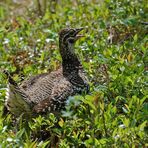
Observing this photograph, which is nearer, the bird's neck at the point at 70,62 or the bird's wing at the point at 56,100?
the bird's wing at the point at 56,100

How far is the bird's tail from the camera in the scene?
22.5ft

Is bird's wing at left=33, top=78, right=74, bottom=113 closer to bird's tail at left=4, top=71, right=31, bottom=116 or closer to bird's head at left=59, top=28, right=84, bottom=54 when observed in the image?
bird's tail at left=4, top=71, right=31, bottom=116

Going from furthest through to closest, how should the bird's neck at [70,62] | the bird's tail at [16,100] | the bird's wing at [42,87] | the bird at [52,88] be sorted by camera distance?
the bird's neck at [70,62] < the bird's wing at [42,87] < the bird at [52,88] < the bird's tail at [16,100]

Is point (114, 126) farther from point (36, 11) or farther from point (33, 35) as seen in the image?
point (36, 11)

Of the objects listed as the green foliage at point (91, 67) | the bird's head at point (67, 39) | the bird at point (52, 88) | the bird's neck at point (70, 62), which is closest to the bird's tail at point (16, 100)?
the bird at point (52, 88)

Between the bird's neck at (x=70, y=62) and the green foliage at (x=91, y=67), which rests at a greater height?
the bird's neck at (x=70, y=62)

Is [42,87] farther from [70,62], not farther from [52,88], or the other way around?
[70,62]

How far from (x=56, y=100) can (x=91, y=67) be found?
1.37 metres

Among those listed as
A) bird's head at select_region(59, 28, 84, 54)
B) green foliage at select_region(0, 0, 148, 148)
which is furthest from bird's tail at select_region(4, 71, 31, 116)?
bird's head at select_region(59, 28, 84, 54)

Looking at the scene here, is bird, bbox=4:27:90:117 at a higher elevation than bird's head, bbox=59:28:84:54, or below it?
below

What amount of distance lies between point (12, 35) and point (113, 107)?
12.2ft

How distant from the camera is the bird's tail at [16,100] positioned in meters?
6.84

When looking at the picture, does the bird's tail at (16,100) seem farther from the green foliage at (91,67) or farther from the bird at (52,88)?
the green foliage at (91,67)

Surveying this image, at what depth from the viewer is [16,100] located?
6996 mm
